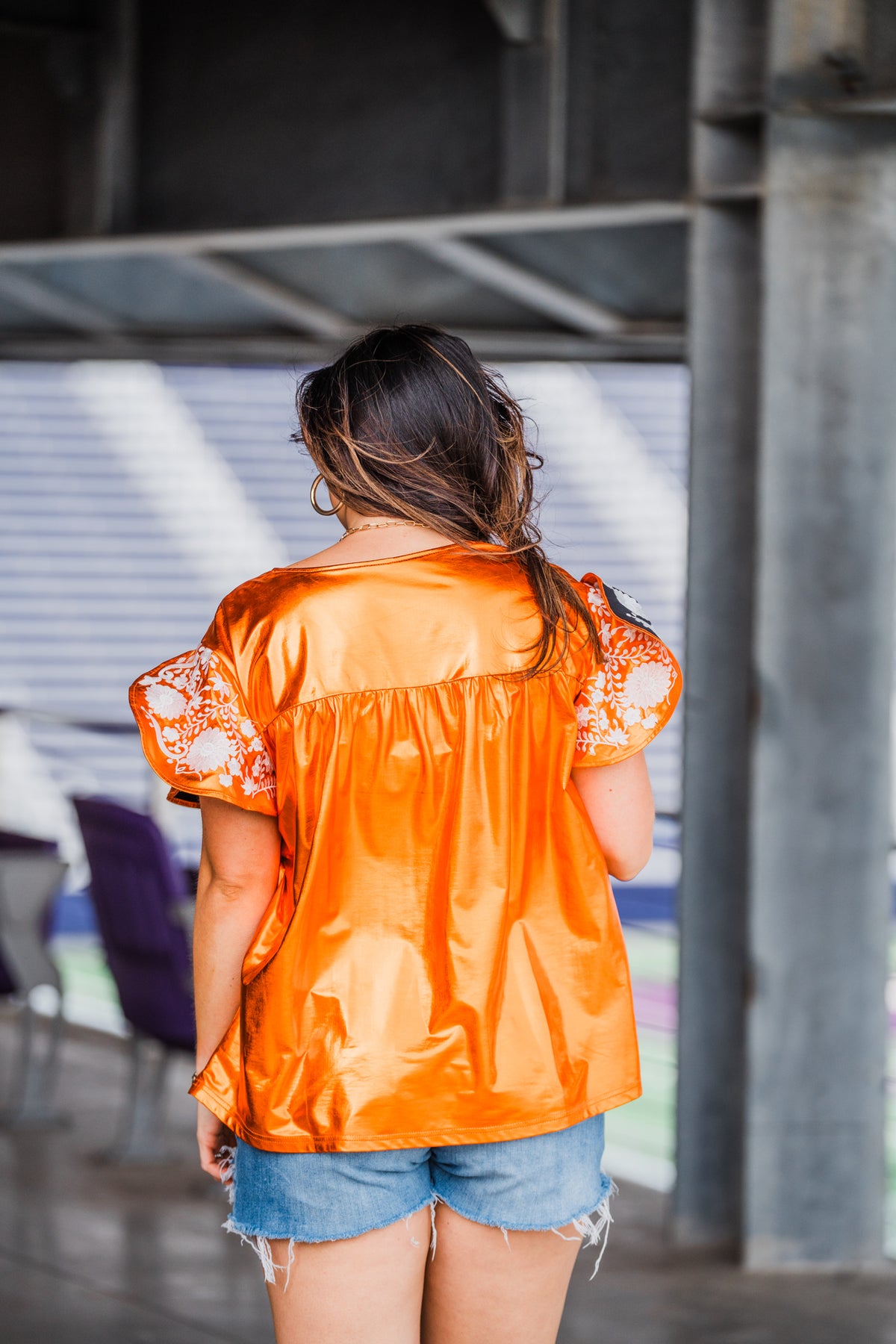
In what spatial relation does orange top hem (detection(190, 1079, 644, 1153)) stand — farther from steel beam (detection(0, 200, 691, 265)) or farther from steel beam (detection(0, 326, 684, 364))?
steel beam (detection(0, 326, 684, 364))

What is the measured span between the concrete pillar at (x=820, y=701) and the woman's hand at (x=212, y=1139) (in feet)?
6.14

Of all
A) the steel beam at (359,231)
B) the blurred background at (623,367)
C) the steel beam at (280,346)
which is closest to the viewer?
the blurred background at (623,367)

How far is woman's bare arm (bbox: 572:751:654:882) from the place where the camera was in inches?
59.3

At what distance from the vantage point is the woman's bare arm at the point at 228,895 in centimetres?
145

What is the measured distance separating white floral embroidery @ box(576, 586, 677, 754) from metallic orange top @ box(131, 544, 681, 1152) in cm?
7

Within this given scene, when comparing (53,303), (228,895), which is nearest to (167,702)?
(228,895)

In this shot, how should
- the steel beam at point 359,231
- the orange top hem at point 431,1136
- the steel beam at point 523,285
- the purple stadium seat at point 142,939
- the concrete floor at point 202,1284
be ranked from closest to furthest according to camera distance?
the orange top hem at point 431,1136 < the concrete floor at point 202,1284 < the steel beam at point 359,231 < the purple stadium seat at point 142,939 < the steel beam at point 523,285

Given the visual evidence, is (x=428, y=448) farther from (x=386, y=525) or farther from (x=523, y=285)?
(x=523, y=285)

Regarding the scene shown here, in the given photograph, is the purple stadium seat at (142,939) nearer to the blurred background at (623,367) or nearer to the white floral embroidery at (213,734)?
the blurred background at (623,367)

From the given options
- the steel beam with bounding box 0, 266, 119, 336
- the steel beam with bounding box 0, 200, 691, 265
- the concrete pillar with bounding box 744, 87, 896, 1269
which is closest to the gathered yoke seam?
the concrete pillar with bounding box 744, 87, 896, 1269

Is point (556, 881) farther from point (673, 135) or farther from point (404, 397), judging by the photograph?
point (673, 135)

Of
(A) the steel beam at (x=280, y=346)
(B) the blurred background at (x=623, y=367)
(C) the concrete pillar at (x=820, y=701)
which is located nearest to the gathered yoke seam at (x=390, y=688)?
(B) the blurred background at (x=623, y=367)

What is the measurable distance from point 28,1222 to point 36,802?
9906mm

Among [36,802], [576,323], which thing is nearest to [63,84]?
[576,323]
